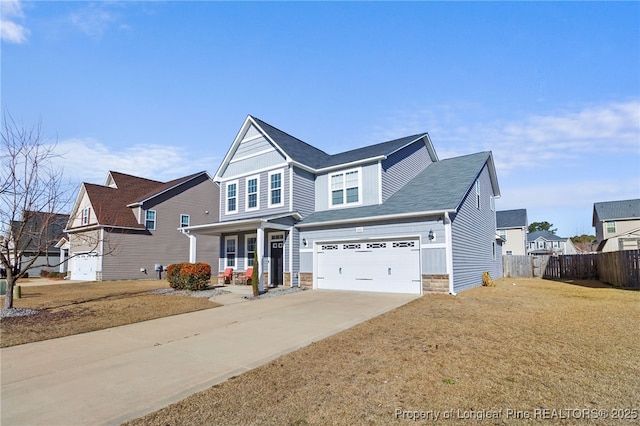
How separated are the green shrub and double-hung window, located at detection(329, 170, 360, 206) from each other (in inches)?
279

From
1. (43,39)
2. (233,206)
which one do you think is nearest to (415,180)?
(233,206)

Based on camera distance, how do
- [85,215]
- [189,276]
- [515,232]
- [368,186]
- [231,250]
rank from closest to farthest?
[189,276] → [368,186] → [231,250] → [85,215] → [515,232]

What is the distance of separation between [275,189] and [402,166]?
6734 millimetres

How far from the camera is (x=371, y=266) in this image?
14.9 metres

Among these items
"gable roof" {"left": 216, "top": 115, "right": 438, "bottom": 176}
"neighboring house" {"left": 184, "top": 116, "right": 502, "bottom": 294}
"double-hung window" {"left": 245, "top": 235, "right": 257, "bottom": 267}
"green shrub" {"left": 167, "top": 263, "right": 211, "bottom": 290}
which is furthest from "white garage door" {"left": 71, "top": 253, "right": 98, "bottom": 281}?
"double-hung window" {"left": 245, "top": 235, "right": 257, "bottom": 267}

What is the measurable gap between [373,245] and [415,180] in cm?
559

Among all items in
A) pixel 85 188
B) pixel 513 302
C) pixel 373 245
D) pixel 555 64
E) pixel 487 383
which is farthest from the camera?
pixel 85 188

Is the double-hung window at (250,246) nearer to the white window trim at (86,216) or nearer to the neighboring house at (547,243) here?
the white window trim at (86,216)

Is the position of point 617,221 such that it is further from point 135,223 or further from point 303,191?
point 135,223

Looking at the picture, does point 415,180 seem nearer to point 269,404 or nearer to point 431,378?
point 431,378

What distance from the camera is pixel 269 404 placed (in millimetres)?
4035

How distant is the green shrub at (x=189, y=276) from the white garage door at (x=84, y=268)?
460 inches

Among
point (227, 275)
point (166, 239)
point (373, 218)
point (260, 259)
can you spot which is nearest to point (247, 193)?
point (227, 275)

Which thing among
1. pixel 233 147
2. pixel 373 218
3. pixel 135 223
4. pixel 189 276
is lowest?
pixel 189 276
